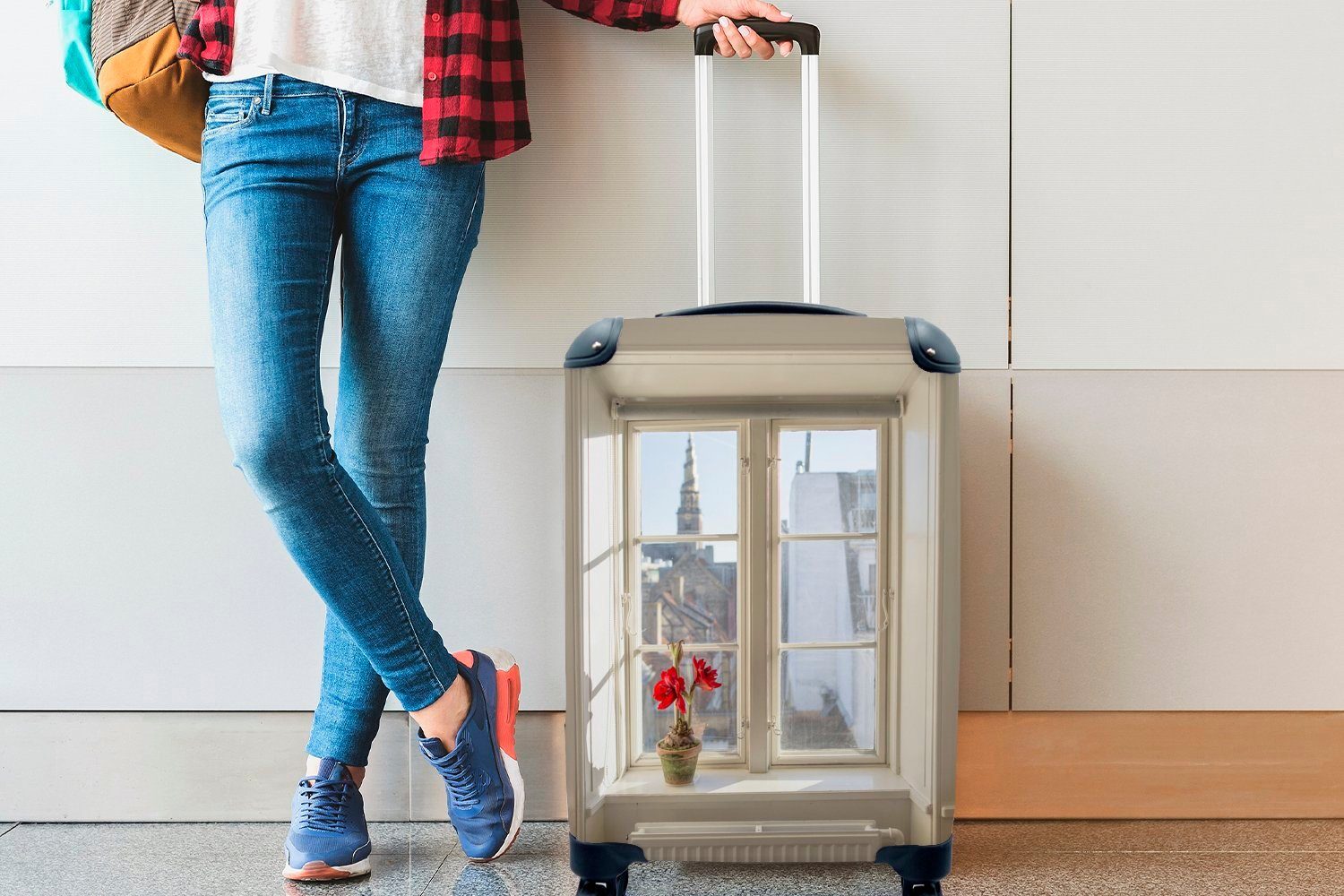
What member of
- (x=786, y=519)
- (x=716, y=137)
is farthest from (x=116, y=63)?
(x=786, y=519)

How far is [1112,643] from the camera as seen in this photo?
4.59 feet

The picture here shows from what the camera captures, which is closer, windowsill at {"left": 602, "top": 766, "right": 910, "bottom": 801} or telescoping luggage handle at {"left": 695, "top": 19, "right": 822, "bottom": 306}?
windowsill at {"left": 602, "top": 766, "right": 910, "bottom": 801}

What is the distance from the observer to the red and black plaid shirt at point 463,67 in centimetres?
112

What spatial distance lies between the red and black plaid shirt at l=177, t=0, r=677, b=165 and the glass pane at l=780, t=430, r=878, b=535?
0.52 m

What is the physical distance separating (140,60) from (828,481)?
0.94 metres

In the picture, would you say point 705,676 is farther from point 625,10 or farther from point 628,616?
point 625,10

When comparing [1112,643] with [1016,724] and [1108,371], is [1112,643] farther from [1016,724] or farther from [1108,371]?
[1108,371]

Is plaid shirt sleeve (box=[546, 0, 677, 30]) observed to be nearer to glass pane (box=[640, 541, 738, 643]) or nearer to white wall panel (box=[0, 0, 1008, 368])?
white wall panel (box=[0, 0, 1008, 368])

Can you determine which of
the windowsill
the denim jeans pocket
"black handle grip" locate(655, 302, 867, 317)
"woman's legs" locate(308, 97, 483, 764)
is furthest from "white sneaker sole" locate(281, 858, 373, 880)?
the denim jeans pocket

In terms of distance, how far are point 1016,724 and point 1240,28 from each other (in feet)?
3.31

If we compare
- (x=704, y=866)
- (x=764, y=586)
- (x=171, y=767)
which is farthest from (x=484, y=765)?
(x=171, y=767)

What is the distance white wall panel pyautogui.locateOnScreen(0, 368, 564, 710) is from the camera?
1.42 meters

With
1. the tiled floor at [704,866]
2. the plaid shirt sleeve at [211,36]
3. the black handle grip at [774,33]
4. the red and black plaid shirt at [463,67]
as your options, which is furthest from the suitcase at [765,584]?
the plaid shirt sleeve at [211,36]

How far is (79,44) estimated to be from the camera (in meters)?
1.23
